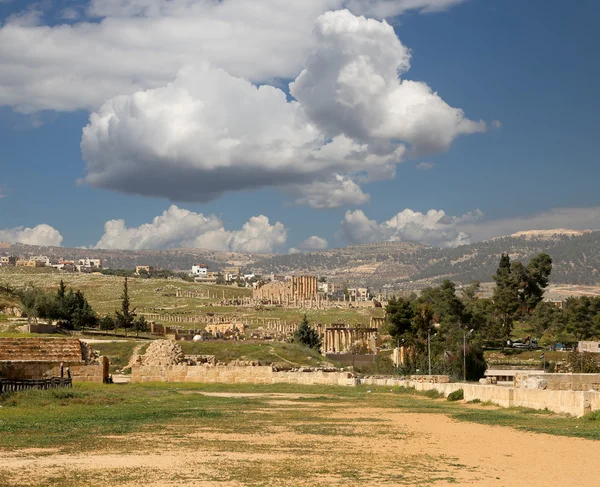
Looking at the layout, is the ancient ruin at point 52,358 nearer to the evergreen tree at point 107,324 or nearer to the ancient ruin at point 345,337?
the evergreen tree at point 107,324

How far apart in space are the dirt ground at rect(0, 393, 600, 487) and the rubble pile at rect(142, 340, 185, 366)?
32.8 meters

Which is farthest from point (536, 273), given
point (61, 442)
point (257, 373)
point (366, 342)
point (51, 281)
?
point (51, 281)

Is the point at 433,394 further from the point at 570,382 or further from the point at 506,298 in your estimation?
the point at 506,298

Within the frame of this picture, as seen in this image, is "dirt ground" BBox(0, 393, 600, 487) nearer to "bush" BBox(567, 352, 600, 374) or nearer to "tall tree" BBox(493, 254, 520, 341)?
"bush" BBox(567, 352, 600, 374)

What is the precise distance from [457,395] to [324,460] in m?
21.2

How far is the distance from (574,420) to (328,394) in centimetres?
1846

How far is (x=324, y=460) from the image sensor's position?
600 inches

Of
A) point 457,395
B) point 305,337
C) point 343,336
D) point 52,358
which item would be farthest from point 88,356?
point 343,336

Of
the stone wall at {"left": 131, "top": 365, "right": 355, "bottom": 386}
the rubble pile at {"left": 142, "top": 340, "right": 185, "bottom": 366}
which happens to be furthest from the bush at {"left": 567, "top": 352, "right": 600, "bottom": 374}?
the rubble pile at {"left": 142, "top": 340, "right": 185, "bottom": 366}

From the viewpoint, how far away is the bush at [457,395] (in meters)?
35.1

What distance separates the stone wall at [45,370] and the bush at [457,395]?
1814cm

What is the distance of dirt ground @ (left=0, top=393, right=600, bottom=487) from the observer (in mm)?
12875

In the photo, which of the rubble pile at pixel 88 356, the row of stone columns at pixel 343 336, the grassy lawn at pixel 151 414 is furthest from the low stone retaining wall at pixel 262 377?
the row of stone columns at pixel 343 336

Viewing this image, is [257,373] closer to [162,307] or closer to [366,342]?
[366,342]
